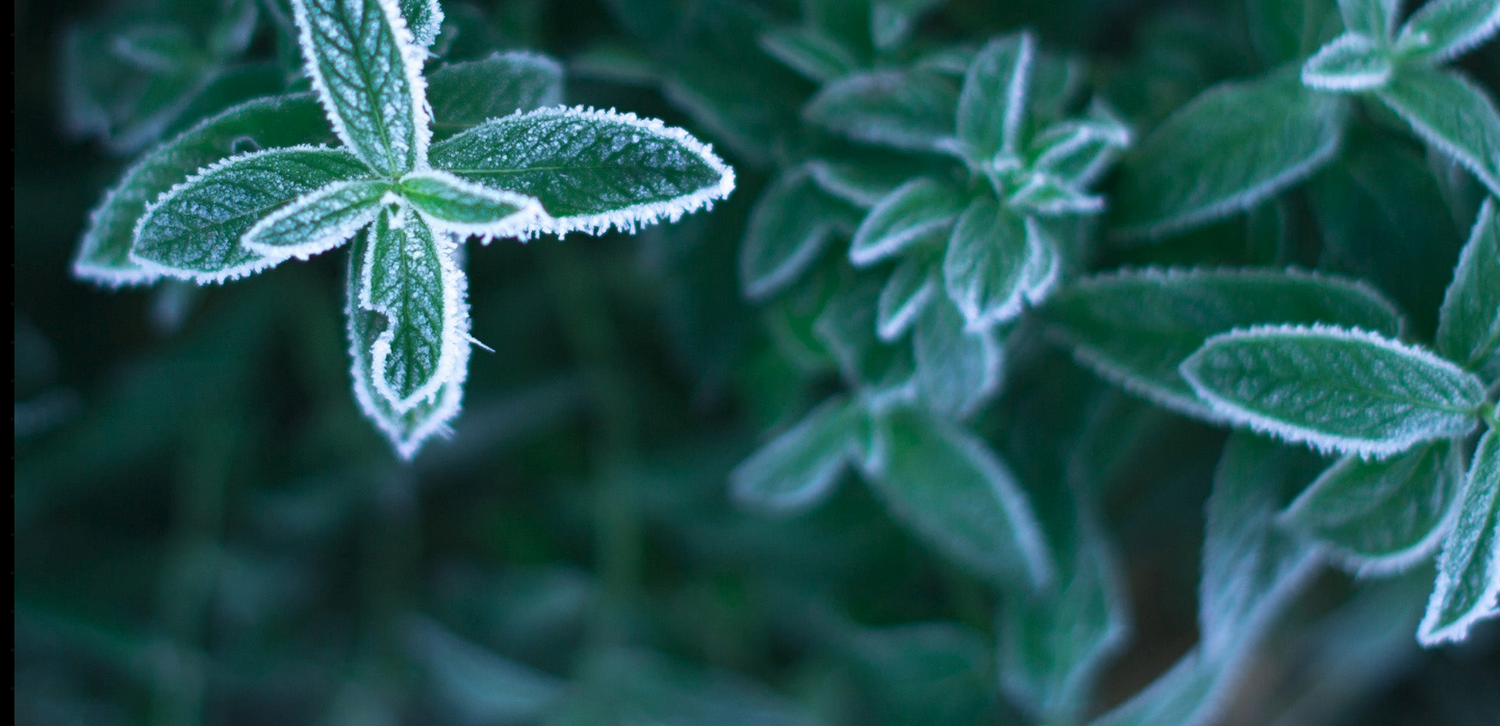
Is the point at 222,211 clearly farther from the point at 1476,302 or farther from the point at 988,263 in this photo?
the point at 1476,302

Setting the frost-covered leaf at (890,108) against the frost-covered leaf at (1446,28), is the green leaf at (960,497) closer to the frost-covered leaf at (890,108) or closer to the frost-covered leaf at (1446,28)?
the frost-covered leaf at (890,108)

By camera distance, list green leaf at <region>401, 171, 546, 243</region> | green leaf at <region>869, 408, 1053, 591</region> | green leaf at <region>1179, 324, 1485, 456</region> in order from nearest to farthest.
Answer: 1. green leaf at <region>401, 171, 546, 243</region>
2. green leaf at <region>1179, 324, 1485, 456</region>
3. green leaf at <region>869, 408, 1053, 591</region>

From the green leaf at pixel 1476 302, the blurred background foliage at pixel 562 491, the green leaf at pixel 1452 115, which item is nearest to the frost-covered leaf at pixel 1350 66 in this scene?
the green leaf at pixel 1452 115

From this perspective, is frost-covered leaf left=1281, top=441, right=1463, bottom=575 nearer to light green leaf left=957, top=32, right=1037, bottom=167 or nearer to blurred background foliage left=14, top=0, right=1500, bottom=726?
blurred background foliage left=14, top=0, right=1500, bottom=726

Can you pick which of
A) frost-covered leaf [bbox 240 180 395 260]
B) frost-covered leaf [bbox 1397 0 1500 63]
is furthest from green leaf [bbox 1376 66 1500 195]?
frost-covered leaf [bbox 240 180 395 260]

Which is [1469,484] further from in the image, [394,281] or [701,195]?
[394,281]
